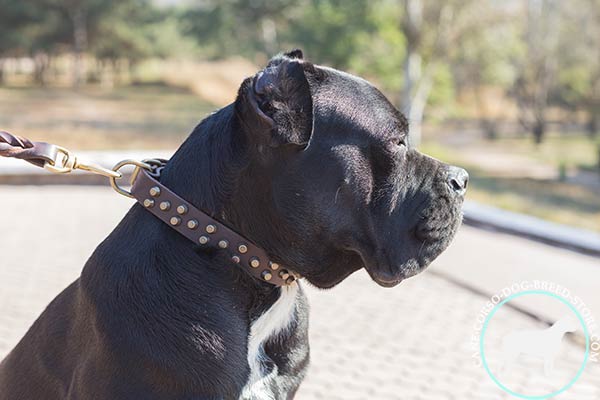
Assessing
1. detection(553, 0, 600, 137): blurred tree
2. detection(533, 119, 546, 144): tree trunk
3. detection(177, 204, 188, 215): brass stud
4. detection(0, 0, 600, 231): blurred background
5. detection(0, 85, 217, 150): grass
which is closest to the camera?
detection(177, 204, 188, 215): brass stud

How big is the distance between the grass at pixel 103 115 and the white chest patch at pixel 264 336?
14.6m

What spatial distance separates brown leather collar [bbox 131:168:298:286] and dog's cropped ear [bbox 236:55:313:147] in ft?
0.95

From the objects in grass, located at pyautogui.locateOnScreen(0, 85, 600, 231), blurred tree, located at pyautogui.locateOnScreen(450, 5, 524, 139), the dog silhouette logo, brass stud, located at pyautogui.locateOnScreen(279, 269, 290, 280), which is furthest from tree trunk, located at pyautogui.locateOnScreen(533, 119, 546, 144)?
brass stud, located at pyautogui.locateOnScreen(279, 269, 290, 280)

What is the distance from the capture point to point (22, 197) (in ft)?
37.0

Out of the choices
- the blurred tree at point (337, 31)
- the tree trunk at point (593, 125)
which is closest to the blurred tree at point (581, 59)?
the tree trunk at point (593, 125)

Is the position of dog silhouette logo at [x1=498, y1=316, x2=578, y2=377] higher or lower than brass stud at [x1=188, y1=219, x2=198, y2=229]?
lower

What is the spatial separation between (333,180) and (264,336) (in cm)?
53

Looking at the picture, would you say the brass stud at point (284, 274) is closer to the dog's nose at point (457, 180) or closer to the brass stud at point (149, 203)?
the brass stud at point (149, 203)

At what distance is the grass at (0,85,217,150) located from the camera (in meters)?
19.6

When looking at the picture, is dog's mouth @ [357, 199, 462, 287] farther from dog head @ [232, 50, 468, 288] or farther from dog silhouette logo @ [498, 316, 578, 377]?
dog silhouette logo @ [498, 316, 578, 377]

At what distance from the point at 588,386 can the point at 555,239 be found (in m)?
4.22

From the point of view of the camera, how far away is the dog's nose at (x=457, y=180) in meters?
2.43

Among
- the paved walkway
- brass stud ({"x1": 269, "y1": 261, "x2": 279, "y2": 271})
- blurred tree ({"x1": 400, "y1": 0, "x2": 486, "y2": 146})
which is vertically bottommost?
blurred tree ({"x1": 400, "y1": 0, "x2": 486, "y2": 146})

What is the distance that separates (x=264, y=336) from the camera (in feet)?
7.64
